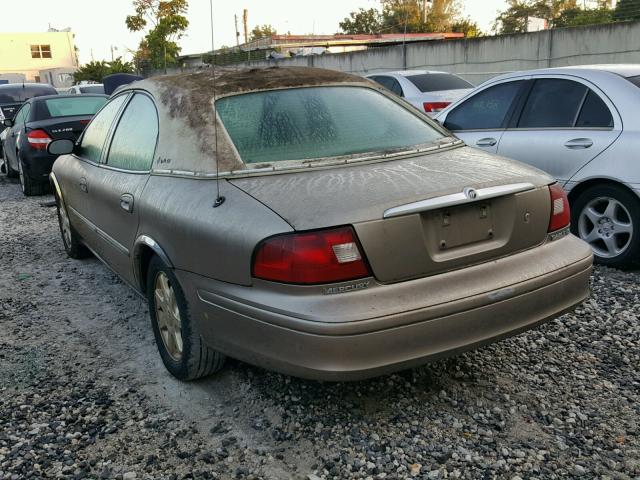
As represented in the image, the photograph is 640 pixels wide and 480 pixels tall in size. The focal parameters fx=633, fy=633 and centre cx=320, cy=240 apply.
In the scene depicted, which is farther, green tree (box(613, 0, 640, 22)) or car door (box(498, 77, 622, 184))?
green tree (box(613, 0, 640, 22))

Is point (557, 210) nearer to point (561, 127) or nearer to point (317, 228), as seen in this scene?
point (317, 228)

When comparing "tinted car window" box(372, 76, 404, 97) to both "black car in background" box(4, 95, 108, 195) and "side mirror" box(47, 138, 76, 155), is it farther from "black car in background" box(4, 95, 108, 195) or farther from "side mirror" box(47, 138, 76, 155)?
"side mirror" box(47, 138, 76, 155)

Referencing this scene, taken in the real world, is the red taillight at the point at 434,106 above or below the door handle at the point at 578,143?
below

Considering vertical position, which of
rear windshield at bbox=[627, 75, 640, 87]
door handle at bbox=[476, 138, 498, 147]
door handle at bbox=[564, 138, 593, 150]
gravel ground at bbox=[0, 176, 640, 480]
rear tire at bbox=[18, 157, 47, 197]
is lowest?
rear tire at bbox=[18, 157, 47, 197]

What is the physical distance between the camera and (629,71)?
16.5 ft

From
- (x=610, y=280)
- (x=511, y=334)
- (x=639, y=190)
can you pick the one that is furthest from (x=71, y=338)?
(x=639, y=190)

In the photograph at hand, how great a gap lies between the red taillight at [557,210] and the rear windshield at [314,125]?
2.38 feet

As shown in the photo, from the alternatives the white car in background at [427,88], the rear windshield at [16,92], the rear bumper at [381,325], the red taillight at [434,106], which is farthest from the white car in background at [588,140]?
the rear windshield at [16,92]

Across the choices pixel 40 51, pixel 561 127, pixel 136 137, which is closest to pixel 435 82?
pixel 561 127

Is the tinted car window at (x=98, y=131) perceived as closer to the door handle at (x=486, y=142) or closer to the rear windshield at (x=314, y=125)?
the rear windshield at (x=314, y=125)

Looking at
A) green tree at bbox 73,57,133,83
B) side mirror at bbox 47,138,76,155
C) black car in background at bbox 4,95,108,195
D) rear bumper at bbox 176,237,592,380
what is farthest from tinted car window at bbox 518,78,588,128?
green tree at bbox 73,57,133,83

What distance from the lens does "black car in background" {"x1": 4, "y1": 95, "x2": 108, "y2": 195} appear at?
9.33m

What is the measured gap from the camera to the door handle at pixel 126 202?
3.52 m

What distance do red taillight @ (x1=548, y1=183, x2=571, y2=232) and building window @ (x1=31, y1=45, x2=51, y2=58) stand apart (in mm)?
67150
